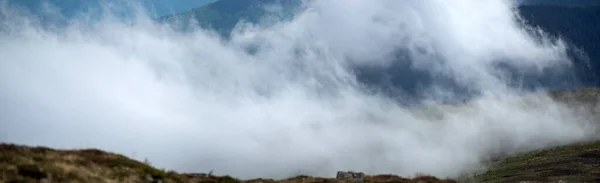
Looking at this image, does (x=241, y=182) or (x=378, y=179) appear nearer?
(x=241, y=182)

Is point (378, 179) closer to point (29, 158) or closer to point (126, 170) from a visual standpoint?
point (126, 170)

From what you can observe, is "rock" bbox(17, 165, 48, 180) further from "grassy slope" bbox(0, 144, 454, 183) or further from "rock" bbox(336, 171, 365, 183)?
"rock" bbox(336, 171, 365, 183)

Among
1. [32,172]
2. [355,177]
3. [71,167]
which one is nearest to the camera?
[32,172]

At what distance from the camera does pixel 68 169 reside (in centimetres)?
2981

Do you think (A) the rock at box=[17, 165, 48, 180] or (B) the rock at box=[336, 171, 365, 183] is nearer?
(A) the rock at box=[17, 165, 48, 180]

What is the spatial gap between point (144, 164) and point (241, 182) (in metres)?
10.2

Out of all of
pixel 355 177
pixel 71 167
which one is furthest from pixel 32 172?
pixel 355 177

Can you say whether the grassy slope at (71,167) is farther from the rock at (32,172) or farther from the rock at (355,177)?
the rock at (355,177)

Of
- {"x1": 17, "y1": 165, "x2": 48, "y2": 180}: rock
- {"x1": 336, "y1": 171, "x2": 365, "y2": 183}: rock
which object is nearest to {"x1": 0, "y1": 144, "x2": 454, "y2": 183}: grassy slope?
{"x1": 17, "y1": 165, "x2": 48, "y2": 180}: rock

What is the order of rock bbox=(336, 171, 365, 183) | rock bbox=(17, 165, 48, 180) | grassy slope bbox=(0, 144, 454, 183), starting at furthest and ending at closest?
rock bbox=(336, 171, 365, 183) < grassy slope bbox=(0, 144, 454, 183) < rock bbox=(17, 165, 48, 180)

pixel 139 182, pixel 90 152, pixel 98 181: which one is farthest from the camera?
pixel 90 152

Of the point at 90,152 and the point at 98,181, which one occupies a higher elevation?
the point at 90,152

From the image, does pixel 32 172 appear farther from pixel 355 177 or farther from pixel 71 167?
pixel 355 177

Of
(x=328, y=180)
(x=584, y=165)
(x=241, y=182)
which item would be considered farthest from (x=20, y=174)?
(x=584, y=165)
